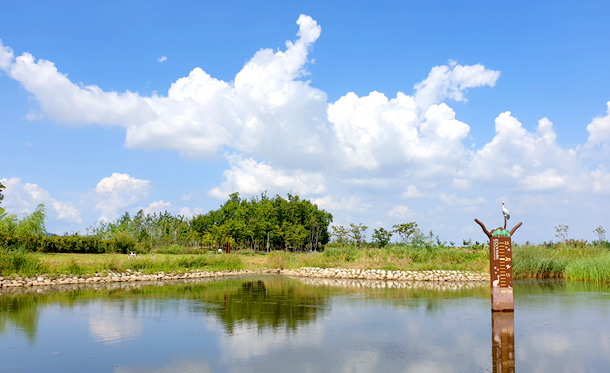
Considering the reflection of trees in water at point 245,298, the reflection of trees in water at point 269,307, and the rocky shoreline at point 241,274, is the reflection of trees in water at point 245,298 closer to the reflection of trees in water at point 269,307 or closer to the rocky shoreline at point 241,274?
the reflection of trees in water at point 269,307

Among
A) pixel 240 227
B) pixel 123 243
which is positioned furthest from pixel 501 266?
pixel 240 227

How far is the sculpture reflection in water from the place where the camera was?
25.5 ft

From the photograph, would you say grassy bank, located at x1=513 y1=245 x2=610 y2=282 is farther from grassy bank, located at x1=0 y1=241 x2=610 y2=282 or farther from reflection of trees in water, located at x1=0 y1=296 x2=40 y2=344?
reflection of trees in water, located at x1=0 y1=296 x2=40 y2=344

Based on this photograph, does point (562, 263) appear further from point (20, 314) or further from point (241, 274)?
point (20, 314)

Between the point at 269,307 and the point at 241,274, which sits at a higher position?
the point at 269,307

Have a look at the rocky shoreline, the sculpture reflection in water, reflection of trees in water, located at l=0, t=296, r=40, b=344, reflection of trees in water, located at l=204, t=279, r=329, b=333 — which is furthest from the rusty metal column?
the rocky shoreline

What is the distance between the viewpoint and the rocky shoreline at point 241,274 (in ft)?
68.9

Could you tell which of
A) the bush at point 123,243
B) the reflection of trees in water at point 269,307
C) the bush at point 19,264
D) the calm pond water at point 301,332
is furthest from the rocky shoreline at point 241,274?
the bush at point 123,243

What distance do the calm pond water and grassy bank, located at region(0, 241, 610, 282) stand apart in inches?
181

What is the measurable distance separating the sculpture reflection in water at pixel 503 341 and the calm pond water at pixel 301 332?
2 cm

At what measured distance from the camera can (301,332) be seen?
34.9 ft

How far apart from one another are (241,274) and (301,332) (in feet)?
65.6

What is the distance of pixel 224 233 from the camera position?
5269cm

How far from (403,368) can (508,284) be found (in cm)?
612
